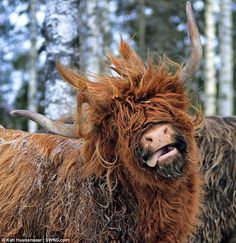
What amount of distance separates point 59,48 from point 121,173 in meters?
3.15

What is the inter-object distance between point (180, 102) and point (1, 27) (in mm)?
15846

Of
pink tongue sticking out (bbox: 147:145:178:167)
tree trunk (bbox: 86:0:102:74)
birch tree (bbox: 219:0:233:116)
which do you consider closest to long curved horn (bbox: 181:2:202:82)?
pink tongue sticking out (bbox: 147:145:178:167)

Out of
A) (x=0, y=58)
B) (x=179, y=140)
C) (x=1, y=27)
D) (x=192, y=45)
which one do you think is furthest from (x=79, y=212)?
(x=0, y=58)

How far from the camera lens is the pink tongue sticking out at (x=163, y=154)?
13.5 ft

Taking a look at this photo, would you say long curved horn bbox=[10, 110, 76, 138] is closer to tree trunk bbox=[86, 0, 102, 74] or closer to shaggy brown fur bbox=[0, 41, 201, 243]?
shaggy brown fur bbox=[0, 41, 201, 243]

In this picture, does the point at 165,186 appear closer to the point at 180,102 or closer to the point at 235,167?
the point at 180,102

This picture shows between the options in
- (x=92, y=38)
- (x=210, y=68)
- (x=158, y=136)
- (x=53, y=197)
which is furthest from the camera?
(x=210, y=68)

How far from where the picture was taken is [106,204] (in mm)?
4543

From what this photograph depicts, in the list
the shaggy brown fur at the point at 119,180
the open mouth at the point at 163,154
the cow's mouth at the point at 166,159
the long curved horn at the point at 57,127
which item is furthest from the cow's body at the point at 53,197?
the open mouth at the point at 163,154

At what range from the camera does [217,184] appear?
6285mm

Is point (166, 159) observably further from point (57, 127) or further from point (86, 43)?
point (86, 43)

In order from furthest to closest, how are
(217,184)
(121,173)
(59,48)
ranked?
(59,48) → (217,184) → (121,173)

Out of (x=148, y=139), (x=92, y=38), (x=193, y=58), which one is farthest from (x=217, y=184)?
(x=92, y=38)

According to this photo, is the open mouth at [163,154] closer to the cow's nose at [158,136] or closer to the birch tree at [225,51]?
the cow's nose at [158,136]
